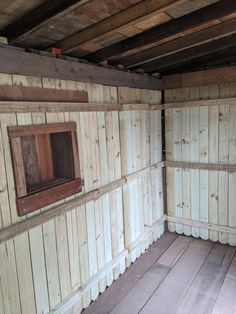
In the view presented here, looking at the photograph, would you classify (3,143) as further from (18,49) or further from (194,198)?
(194,198)

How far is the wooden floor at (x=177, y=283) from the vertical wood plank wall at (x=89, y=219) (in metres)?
0.15

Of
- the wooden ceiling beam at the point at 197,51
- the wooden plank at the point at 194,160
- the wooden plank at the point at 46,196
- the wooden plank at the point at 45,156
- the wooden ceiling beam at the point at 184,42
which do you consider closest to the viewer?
the wooden plank at the point at 46,196

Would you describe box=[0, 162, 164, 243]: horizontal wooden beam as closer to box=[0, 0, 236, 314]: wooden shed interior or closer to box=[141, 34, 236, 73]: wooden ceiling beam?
box=[0, 0, 236, 314]: wooden shed interior

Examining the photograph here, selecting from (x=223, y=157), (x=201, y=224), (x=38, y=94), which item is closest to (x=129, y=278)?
(x=201, y=224)

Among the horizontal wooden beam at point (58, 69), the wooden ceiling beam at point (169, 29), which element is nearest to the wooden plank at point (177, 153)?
the horizontal wooden beam at point (58, 69)

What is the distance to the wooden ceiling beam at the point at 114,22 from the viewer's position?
1.47m

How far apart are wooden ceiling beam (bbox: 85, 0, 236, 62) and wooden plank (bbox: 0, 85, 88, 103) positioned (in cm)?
39

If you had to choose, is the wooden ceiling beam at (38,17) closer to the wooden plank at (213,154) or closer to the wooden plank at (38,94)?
the wooden plank at (38,94)

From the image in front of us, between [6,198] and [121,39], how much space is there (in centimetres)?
145

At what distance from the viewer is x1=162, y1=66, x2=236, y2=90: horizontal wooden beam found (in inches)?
122

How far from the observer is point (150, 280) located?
9.40 ft

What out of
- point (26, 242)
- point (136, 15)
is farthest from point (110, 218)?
point (136, 15)

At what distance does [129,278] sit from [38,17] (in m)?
2.65

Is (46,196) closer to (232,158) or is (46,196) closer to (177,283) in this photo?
(177,283)
